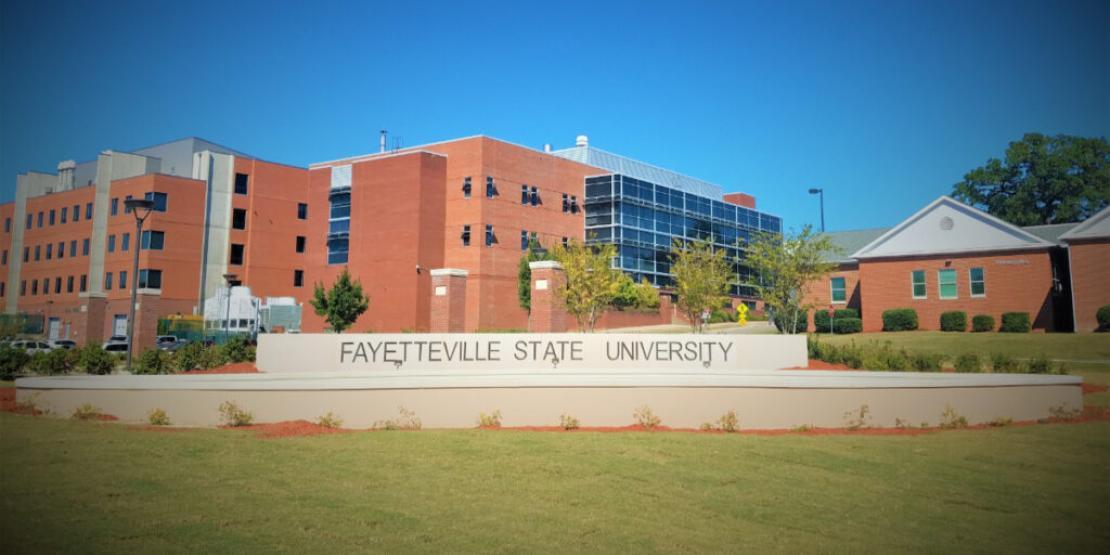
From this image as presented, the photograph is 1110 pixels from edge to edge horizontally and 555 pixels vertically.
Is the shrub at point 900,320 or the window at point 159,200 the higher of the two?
the window at point 159,200

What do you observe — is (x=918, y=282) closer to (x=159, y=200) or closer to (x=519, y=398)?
(x=519, y=398)

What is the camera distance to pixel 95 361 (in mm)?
20062

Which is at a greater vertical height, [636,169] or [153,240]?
[636,169]

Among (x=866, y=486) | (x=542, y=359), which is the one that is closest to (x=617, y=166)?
(x=542, y=359)

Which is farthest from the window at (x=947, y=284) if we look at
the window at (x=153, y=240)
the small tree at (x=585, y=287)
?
the window at (x=153, y=240)

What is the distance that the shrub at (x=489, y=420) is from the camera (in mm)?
13133

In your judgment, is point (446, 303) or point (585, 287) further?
point (446, 303)

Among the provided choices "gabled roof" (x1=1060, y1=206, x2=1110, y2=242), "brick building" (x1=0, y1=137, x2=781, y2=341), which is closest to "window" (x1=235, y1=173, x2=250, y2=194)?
"brick building" (x1=0, y1=137, x2=781, y2=341)

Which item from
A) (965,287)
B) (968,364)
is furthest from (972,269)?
(968,364)

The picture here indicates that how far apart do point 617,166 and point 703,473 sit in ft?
202

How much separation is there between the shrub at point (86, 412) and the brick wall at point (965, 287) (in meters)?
38.8

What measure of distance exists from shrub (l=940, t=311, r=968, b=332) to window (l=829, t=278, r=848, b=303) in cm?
683

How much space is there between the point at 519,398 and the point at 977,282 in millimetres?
34859

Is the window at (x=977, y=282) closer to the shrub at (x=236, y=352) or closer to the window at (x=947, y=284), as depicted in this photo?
the window at (x=947, y=284)
